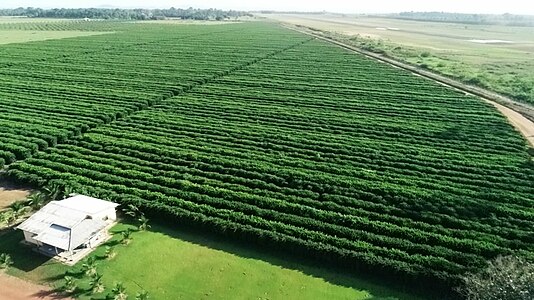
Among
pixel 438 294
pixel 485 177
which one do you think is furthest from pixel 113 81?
pixel 438 294

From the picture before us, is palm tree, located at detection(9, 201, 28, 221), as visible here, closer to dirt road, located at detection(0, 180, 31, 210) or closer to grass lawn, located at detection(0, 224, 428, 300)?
dirt road, located at detection(0, 180, 31, 210)

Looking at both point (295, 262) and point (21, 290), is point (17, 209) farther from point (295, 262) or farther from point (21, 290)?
point (295, 262)

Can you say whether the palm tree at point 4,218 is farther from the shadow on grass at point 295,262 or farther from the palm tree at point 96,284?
the palm tree at point 96,284

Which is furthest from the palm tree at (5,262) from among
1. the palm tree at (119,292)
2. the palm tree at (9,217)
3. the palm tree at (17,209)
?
the palm tree at (119,292)

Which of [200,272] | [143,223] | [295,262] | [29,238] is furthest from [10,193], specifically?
[295,262]

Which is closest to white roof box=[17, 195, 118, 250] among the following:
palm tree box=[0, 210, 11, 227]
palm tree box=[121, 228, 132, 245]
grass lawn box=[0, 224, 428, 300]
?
grass lawn box=[0, 224, 428, 300]

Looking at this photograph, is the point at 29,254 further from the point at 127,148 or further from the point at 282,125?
the point at 282,125
